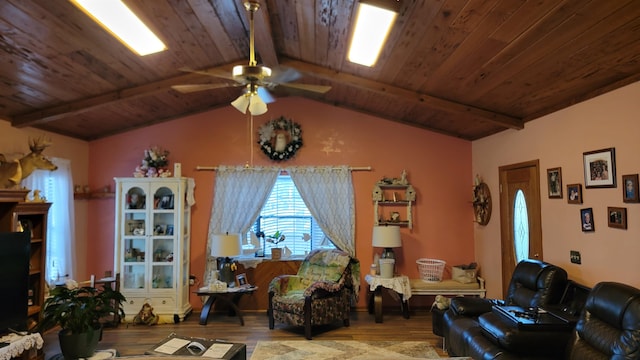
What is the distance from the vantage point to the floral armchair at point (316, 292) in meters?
4.49

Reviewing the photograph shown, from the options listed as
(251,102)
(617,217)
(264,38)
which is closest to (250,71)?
(251,102)

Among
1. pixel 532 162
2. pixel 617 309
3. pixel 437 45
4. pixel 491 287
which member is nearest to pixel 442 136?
pixel 532 162

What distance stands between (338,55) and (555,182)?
2459mm

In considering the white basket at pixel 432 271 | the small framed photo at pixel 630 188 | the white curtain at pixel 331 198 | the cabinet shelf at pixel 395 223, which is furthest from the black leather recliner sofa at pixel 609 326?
the white curtain at pixel 331 198

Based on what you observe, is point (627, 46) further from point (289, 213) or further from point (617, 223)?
point (289, 213)

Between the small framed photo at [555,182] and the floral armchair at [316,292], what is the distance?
8.01ft

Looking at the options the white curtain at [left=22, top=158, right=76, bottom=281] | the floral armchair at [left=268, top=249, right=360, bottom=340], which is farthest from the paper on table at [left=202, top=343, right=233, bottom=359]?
the white curtain at [left=22, top=158, right=76, bottom=281]

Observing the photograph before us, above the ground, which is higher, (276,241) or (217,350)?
(276,241)

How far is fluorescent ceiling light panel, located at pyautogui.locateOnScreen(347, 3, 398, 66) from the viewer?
2910 mm

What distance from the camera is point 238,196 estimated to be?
564 centimetres

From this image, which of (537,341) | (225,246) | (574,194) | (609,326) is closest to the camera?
(609,326)

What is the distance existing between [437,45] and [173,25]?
2.19 m

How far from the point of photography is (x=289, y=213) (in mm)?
5805

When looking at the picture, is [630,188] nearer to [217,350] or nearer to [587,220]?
[587,220]
